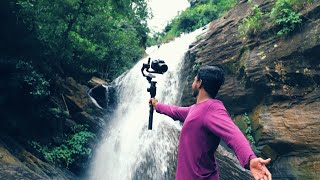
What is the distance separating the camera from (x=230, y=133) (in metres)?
1.91

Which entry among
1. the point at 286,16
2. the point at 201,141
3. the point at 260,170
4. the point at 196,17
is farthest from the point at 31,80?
the point at 196,17

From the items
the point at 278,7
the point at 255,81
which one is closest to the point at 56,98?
the point at 255,81

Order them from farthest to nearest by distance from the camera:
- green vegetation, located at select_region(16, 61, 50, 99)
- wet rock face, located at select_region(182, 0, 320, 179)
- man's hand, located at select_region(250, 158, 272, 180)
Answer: green vegetation, located at select_region(16, 61, 50, 99) < wet rock face, located at select_region(182, 0, 320, 179) < man's hand, located at select_region(250, 158, 272, 180)

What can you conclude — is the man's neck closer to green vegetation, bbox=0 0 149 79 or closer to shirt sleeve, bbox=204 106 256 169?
shirt sleeve, bbox=204 106 256 169

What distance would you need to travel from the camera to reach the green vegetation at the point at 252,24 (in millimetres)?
9891

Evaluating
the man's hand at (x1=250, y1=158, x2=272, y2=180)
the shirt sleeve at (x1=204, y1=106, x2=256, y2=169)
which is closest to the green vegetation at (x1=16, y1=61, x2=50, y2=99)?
the shirt sleeve at (x1=204, y1=106, x2=256, y2=169)

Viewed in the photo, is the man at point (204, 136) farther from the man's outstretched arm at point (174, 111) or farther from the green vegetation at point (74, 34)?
the green vegetation at point (74, 34)

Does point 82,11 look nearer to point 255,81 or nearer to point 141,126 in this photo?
point 141,126

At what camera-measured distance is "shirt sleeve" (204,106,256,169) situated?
70.1 inches

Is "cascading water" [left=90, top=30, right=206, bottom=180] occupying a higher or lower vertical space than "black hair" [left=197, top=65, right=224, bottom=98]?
lower

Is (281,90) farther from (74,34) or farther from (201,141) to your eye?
(74,34)

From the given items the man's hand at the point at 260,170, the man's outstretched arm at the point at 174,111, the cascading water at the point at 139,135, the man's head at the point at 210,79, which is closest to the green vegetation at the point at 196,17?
the cascading water at the point at 139,135

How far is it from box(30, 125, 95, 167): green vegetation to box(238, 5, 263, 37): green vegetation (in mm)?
7316

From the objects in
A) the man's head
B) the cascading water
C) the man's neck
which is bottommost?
the cascading water
